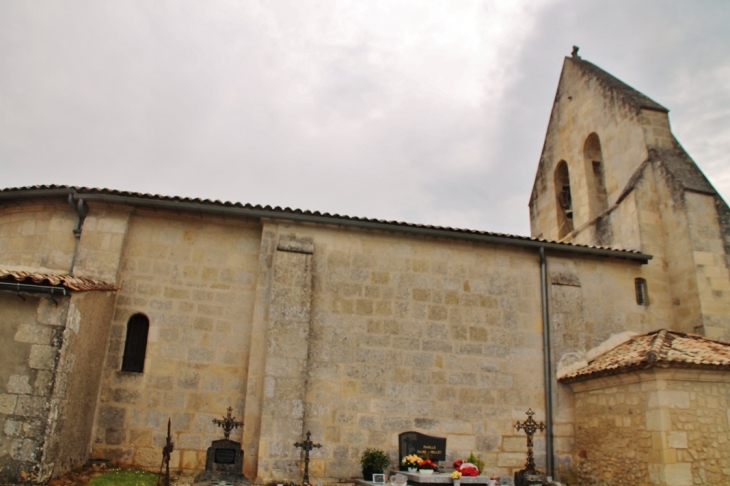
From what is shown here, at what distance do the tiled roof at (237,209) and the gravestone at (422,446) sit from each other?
386cm

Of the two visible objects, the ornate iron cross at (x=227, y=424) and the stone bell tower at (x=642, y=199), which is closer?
the ornate iron cross at (x=227, y=424)

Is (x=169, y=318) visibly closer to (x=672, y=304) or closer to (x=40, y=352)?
(x=40, y=352)

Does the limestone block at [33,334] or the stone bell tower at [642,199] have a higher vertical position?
the stone bell tower at [642,199]

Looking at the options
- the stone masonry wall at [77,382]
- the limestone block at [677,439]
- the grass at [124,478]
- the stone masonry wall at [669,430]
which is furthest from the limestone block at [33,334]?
the limestone block at [677,439]

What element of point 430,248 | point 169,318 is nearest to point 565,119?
point 430,248

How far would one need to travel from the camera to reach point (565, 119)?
17.0m

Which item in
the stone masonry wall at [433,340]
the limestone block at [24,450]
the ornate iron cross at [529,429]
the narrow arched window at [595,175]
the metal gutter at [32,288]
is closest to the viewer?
the limestone block at [24,450]

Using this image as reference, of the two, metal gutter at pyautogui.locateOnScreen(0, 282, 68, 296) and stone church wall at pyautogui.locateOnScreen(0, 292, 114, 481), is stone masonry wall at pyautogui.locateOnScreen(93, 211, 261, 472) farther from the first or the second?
metal gutter at pyautogui.locateOnScreen(0, 282, 68, 296)

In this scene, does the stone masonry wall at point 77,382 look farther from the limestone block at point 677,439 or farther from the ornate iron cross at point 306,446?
the limestone block at point 677,439

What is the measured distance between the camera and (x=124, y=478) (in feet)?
28.7

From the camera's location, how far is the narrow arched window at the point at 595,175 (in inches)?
600

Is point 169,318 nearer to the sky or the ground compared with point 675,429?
nearer to the sky

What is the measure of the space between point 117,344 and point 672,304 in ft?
37.5

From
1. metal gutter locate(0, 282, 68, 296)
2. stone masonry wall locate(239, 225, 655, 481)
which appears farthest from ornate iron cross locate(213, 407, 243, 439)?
metal gutter locate(0, 282, 68, 296)
